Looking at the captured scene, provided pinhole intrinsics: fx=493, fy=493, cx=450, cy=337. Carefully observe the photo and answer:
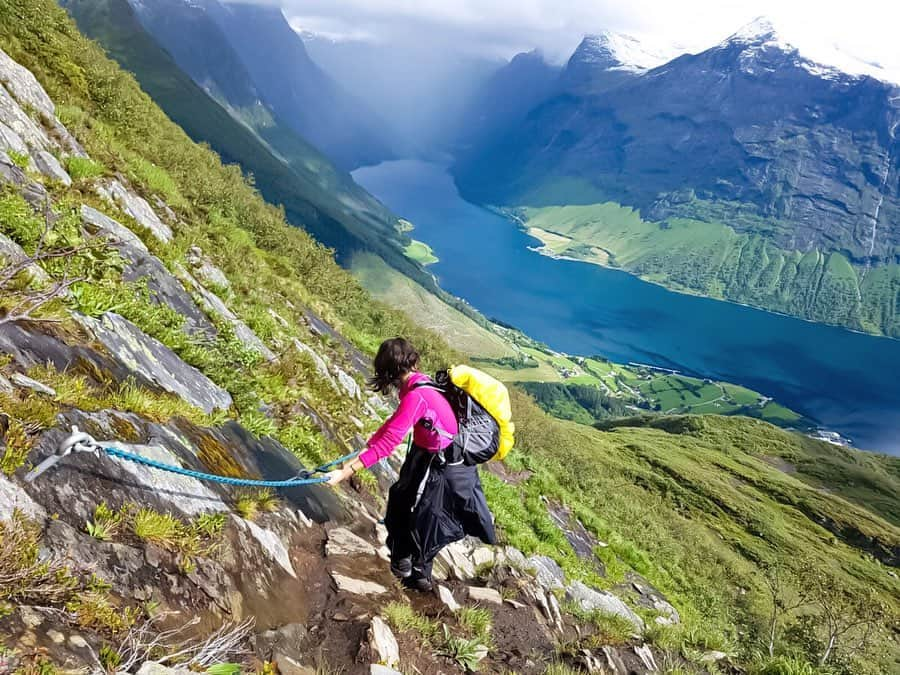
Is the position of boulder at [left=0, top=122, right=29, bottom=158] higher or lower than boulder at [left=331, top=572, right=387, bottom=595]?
higher

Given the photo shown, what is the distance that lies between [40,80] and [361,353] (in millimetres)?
14861

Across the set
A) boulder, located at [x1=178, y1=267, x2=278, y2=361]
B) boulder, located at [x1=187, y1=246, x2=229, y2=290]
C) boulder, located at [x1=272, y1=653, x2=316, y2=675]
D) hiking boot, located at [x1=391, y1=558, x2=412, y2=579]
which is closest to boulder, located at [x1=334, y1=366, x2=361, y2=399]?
boulder, located at [x1=178, y1=267, x2=278, y2=361]

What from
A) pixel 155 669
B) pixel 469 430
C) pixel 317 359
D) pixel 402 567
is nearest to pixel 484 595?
pixel 402 567

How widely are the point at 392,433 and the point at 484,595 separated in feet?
15.4

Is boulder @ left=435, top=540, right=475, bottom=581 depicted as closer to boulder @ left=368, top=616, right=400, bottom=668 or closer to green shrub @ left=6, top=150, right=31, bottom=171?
boulder @ left=368, top=616, right=400, bottom=668

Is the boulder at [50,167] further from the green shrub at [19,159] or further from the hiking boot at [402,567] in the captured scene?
the hiking boot at [402,567]

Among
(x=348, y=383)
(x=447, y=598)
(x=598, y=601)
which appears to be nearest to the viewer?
(x=447, y=598)

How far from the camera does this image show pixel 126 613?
3.71 m

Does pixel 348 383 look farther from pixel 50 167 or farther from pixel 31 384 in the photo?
pixel 31 384

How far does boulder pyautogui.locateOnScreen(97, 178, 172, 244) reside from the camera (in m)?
12.5

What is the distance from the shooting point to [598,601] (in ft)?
43.2

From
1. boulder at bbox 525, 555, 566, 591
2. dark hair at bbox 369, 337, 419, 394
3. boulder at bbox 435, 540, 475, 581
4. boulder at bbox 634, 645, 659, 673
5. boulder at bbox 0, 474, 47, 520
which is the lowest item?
boulder at bbox 525, 555, 566, 591

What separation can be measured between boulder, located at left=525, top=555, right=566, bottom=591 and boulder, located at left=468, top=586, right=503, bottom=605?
222 centimetres

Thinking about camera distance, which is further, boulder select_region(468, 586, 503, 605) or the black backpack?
boulder select_region(468, 586, 503, 605)
